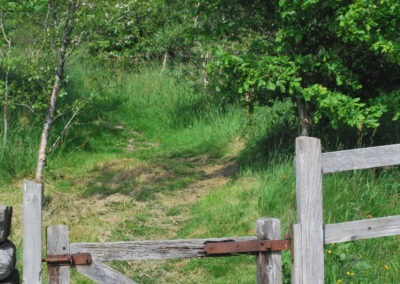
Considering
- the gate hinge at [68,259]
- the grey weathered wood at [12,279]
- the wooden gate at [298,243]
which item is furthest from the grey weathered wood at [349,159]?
the grey weathered wood at [12,279]

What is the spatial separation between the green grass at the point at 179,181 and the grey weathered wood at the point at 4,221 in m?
2.22

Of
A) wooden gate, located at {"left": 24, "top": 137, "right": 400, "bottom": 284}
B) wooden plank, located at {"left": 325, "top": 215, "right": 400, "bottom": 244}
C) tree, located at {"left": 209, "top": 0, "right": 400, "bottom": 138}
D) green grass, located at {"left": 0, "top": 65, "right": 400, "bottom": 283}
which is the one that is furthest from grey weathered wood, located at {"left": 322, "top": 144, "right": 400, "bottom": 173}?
tree, located at {"left": 209, "top": 0, "right": 400, "bottom": 138}

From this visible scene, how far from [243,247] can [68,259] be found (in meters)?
1.12

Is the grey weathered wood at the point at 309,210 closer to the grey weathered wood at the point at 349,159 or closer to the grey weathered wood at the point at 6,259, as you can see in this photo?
the grey weathered wood at the point at 349,159

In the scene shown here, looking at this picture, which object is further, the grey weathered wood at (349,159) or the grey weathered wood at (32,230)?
the grey weathered wood at (349,159)

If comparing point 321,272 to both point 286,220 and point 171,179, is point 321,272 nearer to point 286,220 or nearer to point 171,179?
point 286,220

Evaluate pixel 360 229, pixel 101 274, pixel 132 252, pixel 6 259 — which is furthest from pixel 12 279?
pixel 360 229

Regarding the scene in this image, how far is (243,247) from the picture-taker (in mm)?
4750

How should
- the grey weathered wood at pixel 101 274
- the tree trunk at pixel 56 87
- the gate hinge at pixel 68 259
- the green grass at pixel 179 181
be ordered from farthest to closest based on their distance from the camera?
the tree trunk at pixel 56 87
the green grass at pixel 179 181
the grey weathered wood at pixel 101 274
the gate hinge at pixel 68 259

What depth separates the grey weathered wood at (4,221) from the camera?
4723 millimetres

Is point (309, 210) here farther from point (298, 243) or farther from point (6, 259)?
point (6, 259)

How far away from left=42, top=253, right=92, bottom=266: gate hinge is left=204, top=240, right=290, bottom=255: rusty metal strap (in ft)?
2.52

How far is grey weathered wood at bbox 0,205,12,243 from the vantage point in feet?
15.5

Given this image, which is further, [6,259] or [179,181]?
[179,181]
